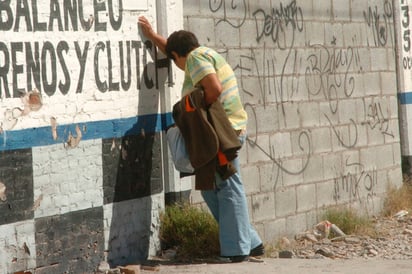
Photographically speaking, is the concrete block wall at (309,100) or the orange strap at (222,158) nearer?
the orange strap at (222,158)

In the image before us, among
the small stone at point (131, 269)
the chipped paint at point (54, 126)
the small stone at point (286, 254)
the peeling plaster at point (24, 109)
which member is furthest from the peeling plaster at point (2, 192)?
the small stone at point (286, 254)

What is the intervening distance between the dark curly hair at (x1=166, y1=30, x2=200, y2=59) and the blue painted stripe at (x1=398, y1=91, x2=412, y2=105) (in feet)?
16.4

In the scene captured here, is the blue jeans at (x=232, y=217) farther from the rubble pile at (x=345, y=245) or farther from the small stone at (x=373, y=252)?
the small stone at (x=373, y=252)

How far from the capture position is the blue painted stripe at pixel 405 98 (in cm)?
1252

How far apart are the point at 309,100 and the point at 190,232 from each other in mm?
2627

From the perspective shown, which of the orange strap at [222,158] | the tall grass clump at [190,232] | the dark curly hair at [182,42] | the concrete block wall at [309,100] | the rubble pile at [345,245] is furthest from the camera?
the concrete block wall at [309,100]

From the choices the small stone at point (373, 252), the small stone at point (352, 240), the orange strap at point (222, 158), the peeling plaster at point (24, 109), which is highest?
the peeling plaster at point (24, 109)

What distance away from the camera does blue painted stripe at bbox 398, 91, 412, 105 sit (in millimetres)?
12523

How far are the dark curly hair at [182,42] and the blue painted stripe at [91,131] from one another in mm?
588

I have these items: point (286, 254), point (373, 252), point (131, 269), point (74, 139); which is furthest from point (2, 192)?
point (373, 252)

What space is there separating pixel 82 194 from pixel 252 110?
2.41 metres

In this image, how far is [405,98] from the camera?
12.6 m

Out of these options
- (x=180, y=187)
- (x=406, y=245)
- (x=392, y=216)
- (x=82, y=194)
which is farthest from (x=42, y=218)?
(x=392, y=216)

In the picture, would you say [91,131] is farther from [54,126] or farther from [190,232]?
[190,232]
